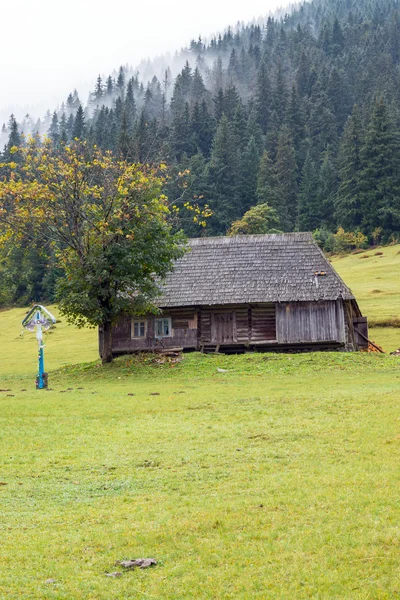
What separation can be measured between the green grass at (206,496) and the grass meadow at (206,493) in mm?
29

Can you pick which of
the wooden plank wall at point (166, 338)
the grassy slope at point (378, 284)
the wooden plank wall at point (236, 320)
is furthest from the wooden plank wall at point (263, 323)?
the grassy slope at point (378, 284)

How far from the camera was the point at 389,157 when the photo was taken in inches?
3526

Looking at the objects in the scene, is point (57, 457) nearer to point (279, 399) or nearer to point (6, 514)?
point (6, 514)

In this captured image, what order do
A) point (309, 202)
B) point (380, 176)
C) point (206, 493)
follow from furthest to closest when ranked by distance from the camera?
point (309, 202) → point (380, 176) → point (206, 493)

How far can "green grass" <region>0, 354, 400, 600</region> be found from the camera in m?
8.04

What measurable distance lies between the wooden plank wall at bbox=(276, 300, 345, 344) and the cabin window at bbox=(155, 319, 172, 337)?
599 centimetres

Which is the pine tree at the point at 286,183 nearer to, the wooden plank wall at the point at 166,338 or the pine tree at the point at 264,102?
the pine tree at the point at 264,102

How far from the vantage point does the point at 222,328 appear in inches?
1501

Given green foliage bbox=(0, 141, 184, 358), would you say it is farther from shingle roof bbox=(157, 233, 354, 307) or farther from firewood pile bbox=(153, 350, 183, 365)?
shingle roof bbox=(157, 233, 354, 307)

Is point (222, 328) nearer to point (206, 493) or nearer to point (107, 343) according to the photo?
point (107, 343)

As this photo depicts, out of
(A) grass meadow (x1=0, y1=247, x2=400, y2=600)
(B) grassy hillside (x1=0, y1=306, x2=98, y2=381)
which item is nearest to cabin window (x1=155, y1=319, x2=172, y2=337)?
(B) grassy hillside (x1=0, y1=306, x2=98, y2=381)

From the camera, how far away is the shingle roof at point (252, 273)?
36.7 m

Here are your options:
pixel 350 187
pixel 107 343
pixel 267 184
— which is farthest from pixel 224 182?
pixel 107 343

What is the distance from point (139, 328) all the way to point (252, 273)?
690 centimetres
